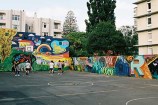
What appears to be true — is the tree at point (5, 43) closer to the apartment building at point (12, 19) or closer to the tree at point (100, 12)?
the tree at point (100, 12)

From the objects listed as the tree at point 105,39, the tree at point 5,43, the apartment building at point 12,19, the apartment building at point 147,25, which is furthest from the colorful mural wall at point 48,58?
the apartment building at point 12,19

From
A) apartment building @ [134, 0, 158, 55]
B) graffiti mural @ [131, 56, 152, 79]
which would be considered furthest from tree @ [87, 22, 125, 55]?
graffiti mural @ [131, 56, 152, 79]

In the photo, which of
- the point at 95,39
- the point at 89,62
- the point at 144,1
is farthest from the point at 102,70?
the point at 144,1

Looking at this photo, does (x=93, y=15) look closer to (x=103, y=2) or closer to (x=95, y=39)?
(x=103, y=2)

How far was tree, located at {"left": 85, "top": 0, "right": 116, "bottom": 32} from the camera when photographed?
58.7 m

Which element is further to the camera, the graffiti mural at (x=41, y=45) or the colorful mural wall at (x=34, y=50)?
the graffiti mural at (x=41, y=45)

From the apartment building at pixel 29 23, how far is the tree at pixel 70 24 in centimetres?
450

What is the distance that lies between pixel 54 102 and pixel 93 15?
47.5m

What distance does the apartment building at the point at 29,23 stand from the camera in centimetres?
7419

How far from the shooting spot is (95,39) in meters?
50.2

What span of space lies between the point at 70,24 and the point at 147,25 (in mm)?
42489

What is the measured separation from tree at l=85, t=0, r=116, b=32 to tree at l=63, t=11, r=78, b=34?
32.3 meters

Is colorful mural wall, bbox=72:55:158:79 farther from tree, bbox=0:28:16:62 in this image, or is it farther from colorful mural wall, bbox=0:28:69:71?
tree, bbox=0:28:16:62

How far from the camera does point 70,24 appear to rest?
92188 mm
